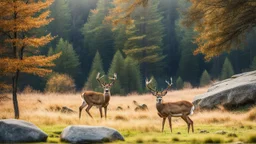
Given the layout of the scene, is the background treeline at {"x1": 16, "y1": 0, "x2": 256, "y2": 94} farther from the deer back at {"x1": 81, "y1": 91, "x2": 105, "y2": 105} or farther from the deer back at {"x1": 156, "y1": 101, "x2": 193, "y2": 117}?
the deer back at {"x1": 156, "y1": 101, "x2": 193, "y2": 117}

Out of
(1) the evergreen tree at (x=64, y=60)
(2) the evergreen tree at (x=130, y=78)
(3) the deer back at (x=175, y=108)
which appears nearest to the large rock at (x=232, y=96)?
(3) the deer back at (x=175, y=108)

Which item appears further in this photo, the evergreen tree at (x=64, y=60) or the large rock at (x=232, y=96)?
the evergreen tree at (x=64, y=60)

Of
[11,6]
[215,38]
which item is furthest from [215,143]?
[11,6]

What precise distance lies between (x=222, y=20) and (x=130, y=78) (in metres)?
31.3

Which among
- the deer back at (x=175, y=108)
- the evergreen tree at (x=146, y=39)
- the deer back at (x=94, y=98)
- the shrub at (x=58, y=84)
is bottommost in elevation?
the deer back at (x=175, y=108)

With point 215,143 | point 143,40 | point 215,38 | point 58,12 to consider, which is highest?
point 58,12

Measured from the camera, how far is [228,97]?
19.9 meters

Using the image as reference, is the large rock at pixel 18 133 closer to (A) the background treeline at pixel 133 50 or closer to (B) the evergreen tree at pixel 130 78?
(A) the background treeline at pixel 133 50

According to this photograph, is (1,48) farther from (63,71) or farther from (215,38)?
(63,71)

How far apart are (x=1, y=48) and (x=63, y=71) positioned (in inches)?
1311

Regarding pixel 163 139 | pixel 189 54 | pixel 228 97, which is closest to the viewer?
pixel 163 139

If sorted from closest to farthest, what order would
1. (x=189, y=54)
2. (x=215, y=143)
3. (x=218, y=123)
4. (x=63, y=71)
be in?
(x=215, y=143)
(x=218, y=123)
(x=63, y=71)
(x=189, y=54)

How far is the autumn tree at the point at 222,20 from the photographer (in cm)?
1563

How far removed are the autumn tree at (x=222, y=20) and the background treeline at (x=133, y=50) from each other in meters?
29.3
